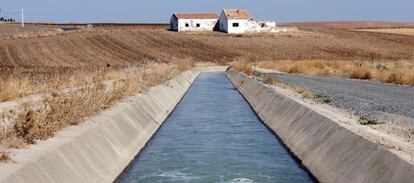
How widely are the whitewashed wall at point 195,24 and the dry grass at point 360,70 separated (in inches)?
1936

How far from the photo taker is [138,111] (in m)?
24.5

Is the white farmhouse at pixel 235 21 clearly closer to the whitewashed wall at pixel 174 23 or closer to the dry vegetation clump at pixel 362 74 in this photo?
the whitewashed wall at pixel 174 23

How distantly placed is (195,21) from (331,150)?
351ft

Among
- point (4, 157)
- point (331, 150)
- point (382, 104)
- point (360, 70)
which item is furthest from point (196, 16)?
point (4, 157)

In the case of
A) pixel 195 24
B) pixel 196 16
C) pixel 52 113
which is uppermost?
pixel 196 16

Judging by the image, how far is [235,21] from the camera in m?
117

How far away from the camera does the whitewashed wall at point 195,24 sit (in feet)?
397

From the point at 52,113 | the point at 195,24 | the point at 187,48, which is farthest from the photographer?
the point at 195,24

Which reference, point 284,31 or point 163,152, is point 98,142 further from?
point 284,31

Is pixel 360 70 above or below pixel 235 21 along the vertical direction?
below

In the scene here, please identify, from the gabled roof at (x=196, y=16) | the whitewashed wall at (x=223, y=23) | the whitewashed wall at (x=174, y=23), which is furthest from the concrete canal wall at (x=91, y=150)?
the whitewashed wall at (x=174, y=23)

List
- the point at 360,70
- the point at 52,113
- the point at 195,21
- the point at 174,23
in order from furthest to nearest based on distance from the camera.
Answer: the point at 174,23, the point at 195,21, the point at 360,70, the point at 52,113

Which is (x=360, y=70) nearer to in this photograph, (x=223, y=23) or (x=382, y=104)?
(x=382, y=104)

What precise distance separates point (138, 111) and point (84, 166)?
10.9m
